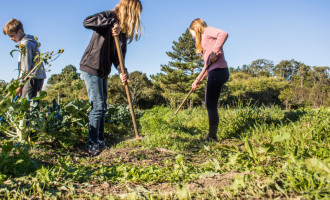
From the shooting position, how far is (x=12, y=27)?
356 centimetres

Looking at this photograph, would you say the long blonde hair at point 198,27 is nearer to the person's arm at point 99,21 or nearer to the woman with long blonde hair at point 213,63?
the woman with long blonde hair at point 213,63

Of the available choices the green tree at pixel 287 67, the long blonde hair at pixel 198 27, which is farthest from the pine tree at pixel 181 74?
the green tree at pixel 287 67

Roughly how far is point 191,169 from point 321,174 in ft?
3.06

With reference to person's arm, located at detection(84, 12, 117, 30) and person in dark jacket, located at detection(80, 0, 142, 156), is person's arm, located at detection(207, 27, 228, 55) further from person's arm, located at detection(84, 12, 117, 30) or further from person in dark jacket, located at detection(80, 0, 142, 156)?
person's arm, located at detection(84, 12, 117, 30)

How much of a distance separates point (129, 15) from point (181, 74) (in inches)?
1123

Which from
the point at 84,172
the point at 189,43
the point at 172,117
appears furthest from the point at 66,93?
the point at 84,172

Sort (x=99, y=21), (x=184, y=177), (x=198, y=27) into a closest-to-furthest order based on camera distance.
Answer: (x=184, y=177) → (x=99, y=21) → (x=198, y=27)

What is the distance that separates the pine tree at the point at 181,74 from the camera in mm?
31297

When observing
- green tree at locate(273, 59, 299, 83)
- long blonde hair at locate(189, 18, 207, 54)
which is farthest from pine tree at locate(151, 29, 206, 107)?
green tree at locate(273, 59, 299, 83)

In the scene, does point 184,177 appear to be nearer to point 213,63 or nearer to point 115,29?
point 115,29

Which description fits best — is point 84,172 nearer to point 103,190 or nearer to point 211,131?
point 103,190

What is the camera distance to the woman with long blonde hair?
127 inches

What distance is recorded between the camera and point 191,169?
1.91 metres

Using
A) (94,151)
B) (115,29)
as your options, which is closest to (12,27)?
(115,29)
